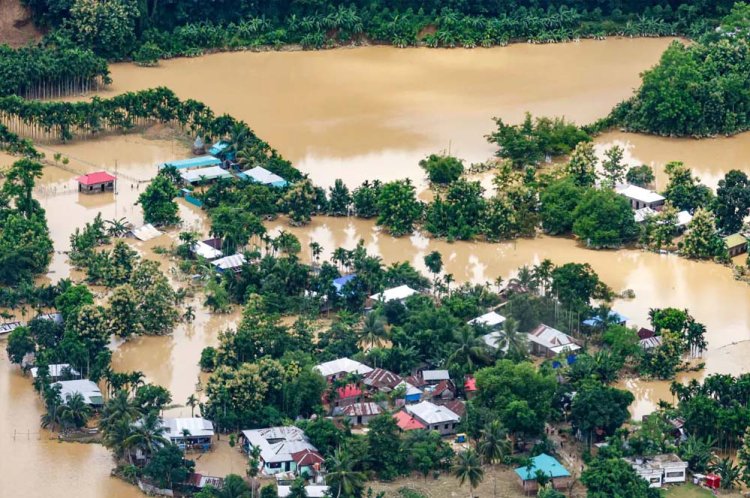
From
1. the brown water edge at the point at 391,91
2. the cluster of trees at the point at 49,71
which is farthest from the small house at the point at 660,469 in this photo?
Result: the cluster of trees at the point at 49,71

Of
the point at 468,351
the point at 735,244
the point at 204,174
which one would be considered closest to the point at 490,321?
the point at 468,351

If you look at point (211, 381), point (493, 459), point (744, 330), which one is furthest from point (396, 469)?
point (744, 330)

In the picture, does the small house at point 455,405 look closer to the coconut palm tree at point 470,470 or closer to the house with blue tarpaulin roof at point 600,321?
the coconut palm tree at point 470,470

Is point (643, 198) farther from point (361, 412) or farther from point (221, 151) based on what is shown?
point (361, 412)

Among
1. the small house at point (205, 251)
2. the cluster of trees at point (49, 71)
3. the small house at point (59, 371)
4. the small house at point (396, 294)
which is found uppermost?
the cluster of trees at point (49, 71)

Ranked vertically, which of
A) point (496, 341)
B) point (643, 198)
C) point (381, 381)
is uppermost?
point (643, 198)
